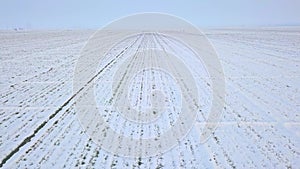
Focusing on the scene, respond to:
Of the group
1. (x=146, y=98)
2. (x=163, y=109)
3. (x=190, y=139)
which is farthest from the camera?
(x=146, y=98)

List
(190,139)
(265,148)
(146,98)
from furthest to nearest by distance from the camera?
1. (146,98)
2. (190,139)
3. (265,148)

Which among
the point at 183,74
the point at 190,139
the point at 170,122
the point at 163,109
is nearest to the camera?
the point at 190,139

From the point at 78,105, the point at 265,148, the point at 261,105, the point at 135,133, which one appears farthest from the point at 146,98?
the point at 265,148

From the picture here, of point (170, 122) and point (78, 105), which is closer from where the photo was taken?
point (170, 122)

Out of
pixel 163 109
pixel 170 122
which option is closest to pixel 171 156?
pixel 170 122

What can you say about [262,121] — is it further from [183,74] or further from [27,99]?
[27,99]

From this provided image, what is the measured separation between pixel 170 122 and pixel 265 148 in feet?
7.77

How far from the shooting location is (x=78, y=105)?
9.02 meters

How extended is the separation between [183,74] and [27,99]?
265 inches

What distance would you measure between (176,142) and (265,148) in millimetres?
1855

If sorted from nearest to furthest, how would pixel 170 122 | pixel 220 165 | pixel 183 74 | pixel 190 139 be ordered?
pixel 220 165 < pixel 190 139 < pixel 170 122 < pixel 183 74

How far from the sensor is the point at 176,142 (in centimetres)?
646

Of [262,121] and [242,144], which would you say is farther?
[262,121]

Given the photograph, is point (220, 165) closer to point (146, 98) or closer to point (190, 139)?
point (190, 139)
